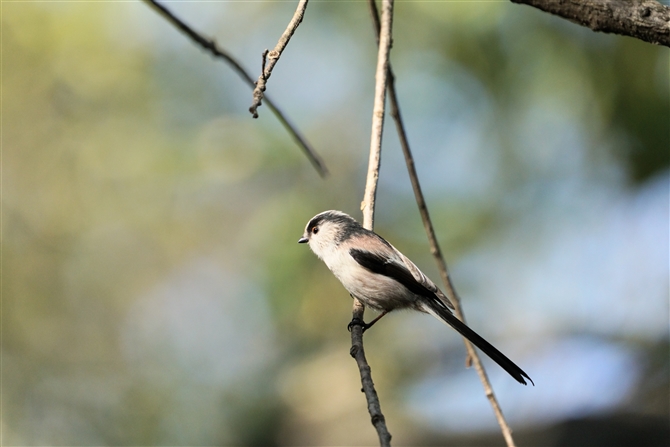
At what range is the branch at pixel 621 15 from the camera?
2.17 m

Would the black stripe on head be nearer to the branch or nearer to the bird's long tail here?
the bird's long tail

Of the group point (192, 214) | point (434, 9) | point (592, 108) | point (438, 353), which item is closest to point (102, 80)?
point (192, 214)

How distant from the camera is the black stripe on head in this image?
117 inches

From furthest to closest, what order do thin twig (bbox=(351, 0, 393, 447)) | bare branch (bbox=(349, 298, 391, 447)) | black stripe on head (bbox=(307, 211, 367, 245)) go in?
black stripe on head (bbox=(307, 211, 367, 245))
thin twig (bbox=(351, 0, 393, 447))
bare branch (bbox=(349, 298, 391, 447))

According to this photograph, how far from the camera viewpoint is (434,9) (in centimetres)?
664

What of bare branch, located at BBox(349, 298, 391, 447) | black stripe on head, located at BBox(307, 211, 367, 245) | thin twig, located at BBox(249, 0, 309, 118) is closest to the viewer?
bare branch, located at BBox(349, 298, 391, 447)

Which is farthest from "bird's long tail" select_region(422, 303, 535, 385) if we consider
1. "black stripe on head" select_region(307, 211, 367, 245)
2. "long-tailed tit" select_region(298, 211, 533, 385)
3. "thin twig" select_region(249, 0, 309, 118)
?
"thin twig" select_region(249, 0, 309, 118)

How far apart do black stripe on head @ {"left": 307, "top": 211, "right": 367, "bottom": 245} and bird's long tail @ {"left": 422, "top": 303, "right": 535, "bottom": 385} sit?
19.8 inches

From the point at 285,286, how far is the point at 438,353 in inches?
74.1

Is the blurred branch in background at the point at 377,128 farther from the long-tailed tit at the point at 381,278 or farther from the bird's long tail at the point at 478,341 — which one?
the bird's long tail at the point at 478,341

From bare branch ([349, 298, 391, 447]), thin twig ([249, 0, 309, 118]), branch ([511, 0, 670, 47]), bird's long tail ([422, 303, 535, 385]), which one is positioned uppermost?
branch ([511, 0, 670, 47])

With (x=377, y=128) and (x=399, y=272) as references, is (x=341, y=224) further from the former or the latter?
(x=377, y=128)

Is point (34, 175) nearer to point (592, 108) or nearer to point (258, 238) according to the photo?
point (258, 238)

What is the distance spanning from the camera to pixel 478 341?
7.70 ft
